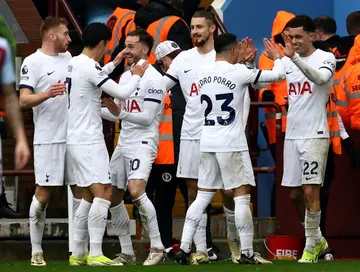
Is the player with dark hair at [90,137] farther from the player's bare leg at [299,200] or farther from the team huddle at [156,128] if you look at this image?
the player's bare leg at [299,200]

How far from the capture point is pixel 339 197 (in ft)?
49.9

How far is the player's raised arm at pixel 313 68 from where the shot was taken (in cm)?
1304

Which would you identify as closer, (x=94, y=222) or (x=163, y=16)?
(x=94, y=222)

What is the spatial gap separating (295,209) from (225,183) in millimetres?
2172

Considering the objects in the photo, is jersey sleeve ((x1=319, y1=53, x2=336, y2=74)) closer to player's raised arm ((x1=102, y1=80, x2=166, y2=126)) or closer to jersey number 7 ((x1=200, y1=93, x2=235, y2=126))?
jersey number 7 ((x1=200, y1=93, x2=235, y2=126))

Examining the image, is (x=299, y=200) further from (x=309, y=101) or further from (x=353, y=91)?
(x=353, y=91)

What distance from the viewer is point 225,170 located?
13031 mm

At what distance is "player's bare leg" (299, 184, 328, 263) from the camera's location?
44.1 feet

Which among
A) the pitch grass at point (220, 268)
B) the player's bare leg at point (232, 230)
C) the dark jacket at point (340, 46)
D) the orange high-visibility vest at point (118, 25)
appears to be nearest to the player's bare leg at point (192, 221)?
the pitch grass at point (220, 268)

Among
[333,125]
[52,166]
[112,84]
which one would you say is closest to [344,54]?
[333,125]

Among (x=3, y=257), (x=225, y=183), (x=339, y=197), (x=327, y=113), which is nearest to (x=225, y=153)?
(x=225, y=183)

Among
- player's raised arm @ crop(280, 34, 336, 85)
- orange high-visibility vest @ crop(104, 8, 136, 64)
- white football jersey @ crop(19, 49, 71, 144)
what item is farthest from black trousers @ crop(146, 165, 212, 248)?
player's raised arm @ crop(280, 34, 336, 85)

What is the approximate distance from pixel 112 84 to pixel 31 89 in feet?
2.98

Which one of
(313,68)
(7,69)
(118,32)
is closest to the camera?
(7,69)
